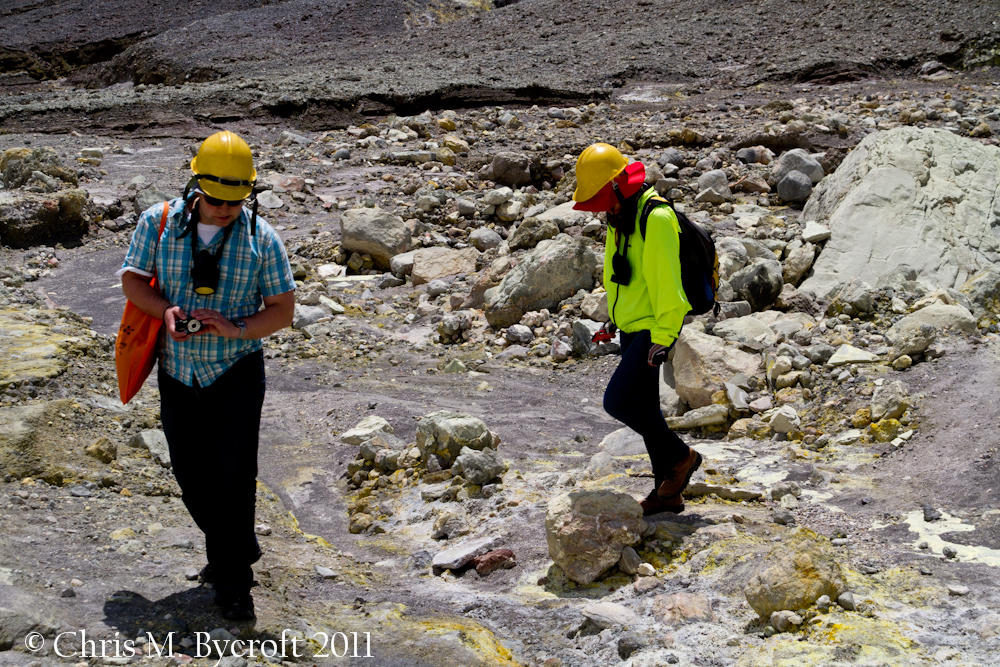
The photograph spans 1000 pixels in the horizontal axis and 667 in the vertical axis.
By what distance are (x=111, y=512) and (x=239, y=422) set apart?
3.72 feet

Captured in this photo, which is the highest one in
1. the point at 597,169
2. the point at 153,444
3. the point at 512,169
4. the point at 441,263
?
the point at 597,169

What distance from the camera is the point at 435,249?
919 cm

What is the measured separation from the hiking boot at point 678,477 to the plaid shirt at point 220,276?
1.74 metres

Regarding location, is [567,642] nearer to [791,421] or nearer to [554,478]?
[554,478]

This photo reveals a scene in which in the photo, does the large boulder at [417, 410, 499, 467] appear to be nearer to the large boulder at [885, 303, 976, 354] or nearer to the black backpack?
the black backpack

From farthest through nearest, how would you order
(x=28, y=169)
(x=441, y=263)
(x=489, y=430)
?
(x=28, y=169), (x=441, y=263), (x=489, y=430)

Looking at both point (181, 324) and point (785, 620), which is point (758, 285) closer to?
point (785, 620)

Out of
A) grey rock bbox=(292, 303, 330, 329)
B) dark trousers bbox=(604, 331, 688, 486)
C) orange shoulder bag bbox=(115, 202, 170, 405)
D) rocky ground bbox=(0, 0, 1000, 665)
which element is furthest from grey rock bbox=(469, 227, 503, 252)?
orange shoulder bag bbox=(115, 202, 170, 405)

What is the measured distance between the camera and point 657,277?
3506 mm

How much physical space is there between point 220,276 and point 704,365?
11.5 ft

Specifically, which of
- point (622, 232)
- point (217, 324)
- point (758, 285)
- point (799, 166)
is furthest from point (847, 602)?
point (799, 166)

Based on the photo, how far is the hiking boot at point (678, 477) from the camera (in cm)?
389

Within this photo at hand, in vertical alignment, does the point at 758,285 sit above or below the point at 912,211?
below

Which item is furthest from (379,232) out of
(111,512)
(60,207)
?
(111,512)
